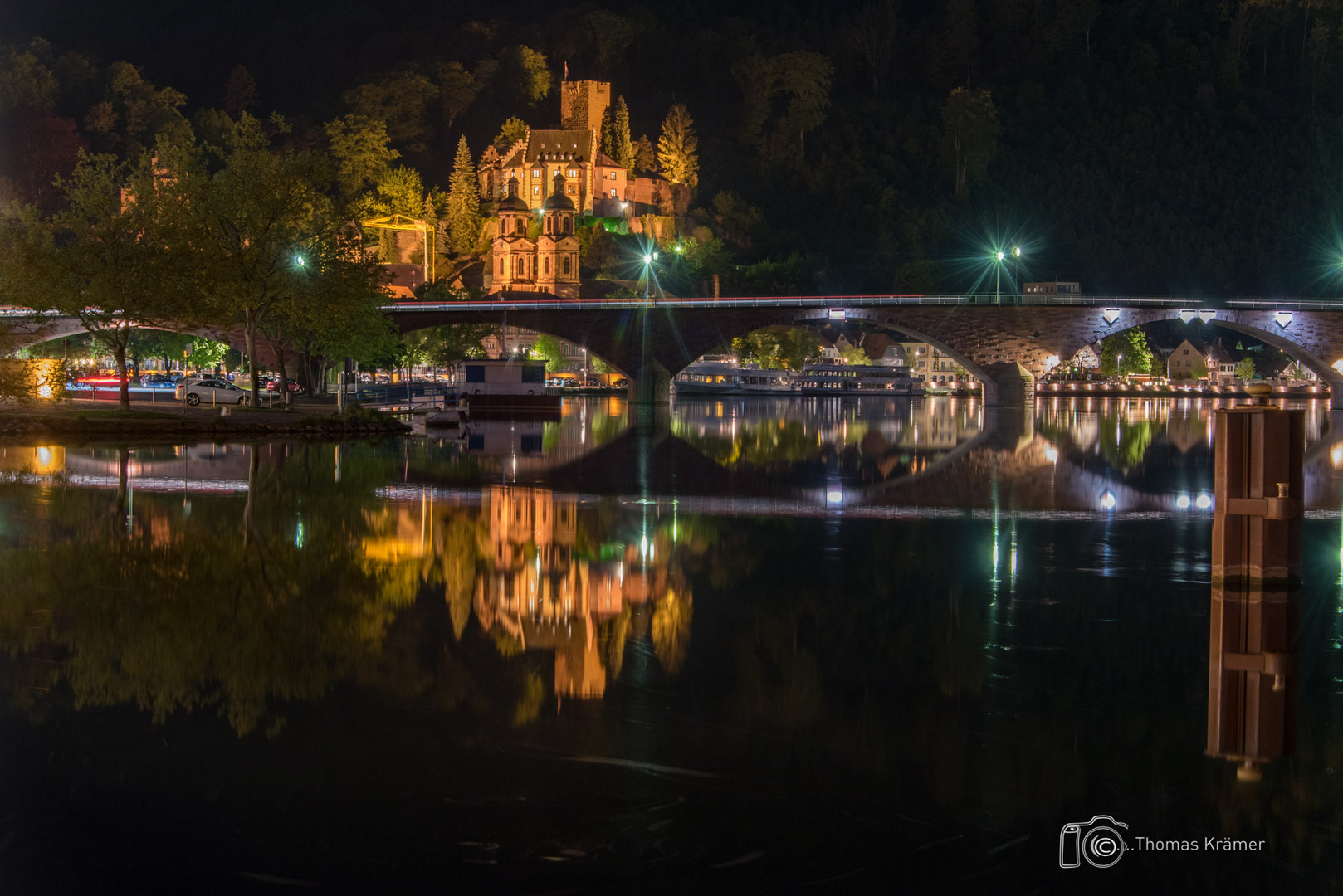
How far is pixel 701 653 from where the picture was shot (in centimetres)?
1225

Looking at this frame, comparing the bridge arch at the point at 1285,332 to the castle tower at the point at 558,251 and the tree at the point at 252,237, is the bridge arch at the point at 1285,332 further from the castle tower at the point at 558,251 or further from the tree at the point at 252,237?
the castle tower at the point at 558,251

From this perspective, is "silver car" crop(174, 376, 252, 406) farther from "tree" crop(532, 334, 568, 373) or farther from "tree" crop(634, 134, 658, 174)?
"tree" crop(634, 134, 658, 174)

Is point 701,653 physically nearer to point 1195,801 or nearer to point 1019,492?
point 1195,801

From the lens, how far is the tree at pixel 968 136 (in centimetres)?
19125

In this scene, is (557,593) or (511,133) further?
(511,133)

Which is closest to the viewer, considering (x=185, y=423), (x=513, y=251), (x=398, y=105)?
(x=185, y=423)

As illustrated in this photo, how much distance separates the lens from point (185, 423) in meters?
43.9

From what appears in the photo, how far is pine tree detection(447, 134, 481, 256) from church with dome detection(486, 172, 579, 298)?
16422mm

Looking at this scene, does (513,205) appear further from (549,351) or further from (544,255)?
(549,351)

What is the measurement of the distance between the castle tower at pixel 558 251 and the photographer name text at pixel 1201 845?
156369 millimetres

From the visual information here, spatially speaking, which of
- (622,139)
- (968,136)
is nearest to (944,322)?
(968,136)

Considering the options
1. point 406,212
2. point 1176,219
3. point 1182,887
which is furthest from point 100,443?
point 1176,219

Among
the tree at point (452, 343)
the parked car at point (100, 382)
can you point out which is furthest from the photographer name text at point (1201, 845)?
the tree at point (452, 343)

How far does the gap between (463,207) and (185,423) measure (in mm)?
145554
